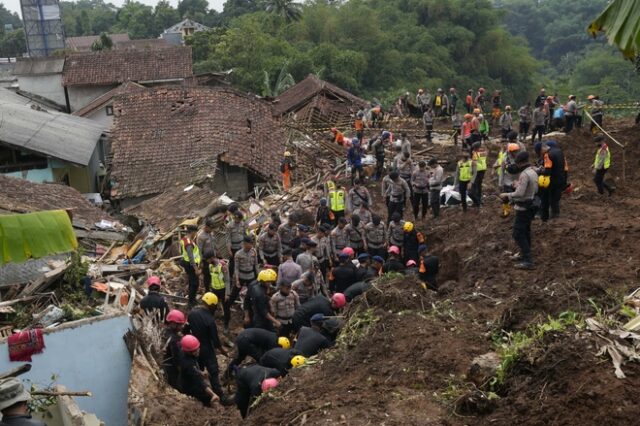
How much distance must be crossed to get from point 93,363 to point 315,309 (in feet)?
10.7

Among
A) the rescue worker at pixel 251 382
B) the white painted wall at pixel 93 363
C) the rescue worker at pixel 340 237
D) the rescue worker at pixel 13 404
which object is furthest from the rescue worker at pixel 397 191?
the rescue worker at pixel 13 404

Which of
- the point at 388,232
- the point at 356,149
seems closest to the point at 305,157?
the point at 356,149

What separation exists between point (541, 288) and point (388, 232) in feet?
15.1

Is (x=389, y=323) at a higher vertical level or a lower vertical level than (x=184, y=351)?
higher

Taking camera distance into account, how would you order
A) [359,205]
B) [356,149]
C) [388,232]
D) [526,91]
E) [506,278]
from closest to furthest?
[506,278]
[388,232]
[359,205]
[356,149]
[526,91]

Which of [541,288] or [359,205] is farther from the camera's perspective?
[359,205]

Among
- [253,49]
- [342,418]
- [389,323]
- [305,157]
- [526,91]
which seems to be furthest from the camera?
[526,91]

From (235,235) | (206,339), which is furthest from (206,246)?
(206,339)

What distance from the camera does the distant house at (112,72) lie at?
132 feet

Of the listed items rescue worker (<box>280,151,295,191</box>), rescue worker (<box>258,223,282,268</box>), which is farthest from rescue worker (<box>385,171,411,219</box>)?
rescue worker (<box>280,151,295,191</box>)

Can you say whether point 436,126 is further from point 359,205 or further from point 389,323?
point 389,323

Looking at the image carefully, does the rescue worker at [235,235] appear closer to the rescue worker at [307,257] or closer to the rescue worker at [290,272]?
the rescue worker at [307,257]

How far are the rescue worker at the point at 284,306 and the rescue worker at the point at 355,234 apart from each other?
2891mm

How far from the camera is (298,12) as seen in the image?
6981 centimetres
